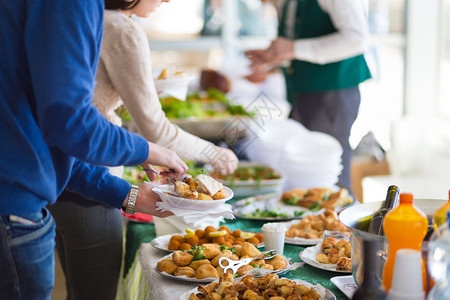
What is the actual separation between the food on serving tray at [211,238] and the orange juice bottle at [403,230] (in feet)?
1.78

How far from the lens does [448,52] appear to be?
4383mm

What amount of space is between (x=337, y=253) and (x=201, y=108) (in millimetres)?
2312

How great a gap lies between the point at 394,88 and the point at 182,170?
4080 mm

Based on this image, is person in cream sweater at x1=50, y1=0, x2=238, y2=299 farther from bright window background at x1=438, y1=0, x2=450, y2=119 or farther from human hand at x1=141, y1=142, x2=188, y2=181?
bright window background at x1=438, y1=0, x2=450, y2=119

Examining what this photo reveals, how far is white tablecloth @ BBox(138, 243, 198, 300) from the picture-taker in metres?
1.23

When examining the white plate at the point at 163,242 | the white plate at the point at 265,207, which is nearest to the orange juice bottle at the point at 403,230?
the white plate at the point at 163,242

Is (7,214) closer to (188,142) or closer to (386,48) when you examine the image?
(188,142)

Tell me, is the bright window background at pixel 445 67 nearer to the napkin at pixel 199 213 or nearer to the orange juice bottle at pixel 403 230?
the napkin at pixel 199 213

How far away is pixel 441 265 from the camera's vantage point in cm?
88

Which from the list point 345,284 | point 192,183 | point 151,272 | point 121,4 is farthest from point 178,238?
point 121,4

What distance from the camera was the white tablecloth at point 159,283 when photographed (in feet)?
4.03

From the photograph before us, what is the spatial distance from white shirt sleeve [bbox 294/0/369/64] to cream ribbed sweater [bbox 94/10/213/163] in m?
1.15

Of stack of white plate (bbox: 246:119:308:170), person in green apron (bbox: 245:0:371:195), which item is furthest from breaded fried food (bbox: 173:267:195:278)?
person in green apron (bbox: 245:0:371:195)

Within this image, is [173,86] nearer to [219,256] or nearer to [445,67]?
[219,256]
